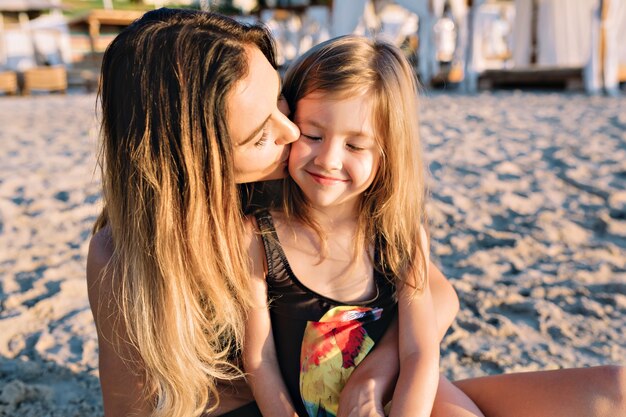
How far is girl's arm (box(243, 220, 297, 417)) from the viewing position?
4.78 ft

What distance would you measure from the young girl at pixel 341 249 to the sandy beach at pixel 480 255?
0.82m

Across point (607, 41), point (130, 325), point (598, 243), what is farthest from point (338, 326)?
point (607, 41)

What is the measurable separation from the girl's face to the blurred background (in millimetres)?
5364

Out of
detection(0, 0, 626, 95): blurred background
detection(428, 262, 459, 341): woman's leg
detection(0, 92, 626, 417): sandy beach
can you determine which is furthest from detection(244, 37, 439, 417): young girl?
detection(0, 0, 626, 95): blurred background

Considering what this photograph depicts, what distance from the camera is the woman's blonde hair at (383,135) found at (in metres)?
1.54

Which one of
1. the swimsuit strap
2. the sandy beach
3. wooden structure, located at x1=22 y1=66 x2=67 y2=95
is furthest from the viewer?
wooden structure, located at x1=22 y1=66 x2=67 y2=95

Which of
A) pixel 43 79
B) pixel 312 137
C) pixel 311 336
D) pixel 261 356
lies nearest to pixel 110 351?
pixel 261 356

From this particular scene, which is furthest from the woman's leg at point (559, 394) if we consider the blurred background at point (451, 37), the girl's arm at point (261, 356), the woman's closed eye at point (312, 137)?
the blurred background at point (451, 37)

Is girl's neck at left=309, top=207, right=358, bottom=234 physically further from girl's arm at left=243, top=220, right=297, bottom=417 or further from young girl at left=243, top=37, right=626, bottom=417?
girl's arm at left=243, top=220, right=297, bottom=417

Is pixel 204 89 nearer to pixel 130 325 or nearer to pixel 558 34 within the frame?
pixel 130 325

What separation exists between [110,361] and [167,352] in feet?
0.52

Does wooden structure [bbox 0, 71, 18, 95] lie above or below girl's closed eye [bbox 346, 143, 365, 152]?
below

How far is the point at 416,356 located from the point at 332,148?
0.57 m

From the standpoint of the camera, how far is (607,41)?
10.5 metres
